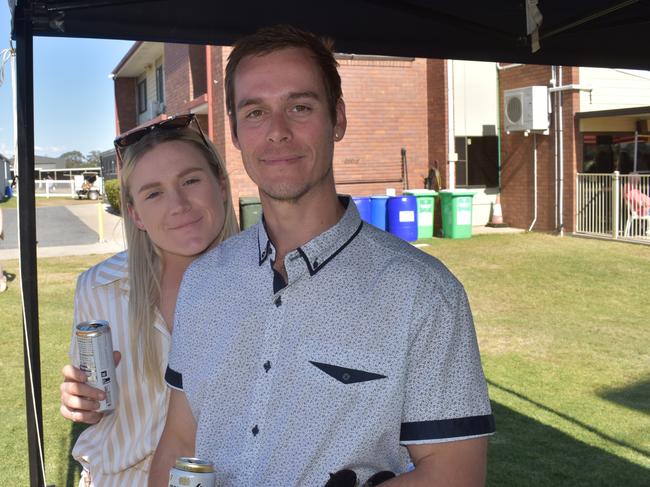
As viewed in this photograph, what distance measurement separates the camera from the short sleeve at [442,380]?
5.23 feet

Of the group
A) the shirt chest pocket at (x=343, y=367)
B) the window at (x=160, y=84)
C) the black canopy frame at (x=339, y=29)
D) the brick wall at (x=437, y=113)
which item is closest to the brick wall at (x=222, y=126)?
the brick wall at (x=437, y=113)

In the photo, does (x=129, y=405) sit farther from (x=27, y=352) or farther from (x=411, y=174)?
(x=411, y=174)

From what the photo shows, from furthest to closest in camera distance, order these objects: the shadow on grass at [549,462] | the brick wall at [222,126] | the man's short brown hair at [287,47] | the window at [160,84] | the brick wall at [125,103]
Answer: the brick wall at [125,103], the window at [160,84], the brick wall at [222,126], the shadow on grass at [549,462], the man's short brown hair at [287,47]

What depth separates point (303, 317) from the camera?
1.73m

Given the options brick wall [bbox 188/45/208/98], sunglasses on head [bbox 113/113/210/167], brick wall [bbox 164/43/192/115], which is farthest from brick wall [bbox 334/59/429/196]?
sunglasses on head [bbox 113/113/210/167]

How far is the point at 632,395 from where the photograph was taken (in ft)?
20.7

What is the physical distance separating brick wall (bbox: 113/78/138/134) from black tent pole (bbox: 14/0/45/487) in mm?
34851

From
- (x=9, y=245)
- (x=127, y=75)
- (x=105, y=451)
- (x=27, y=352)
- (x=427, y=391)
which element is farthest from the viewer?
(x=127, y=75)

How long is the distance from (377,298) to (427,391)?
0.24 meters

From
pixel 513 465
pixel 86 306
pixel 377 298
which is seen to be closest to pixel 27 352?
pixel 86 306

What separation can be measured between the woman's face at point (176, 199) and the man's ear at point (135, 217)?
35mm

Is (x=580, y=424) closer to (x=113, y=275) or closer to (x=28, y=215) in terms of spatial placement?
(x=113, y=275)

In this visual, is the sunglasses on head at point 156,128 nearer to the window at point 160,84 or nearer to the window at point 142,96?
the window at point 160,84

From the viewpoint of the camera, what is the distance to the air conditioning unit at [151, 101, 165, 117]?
29069 mm
